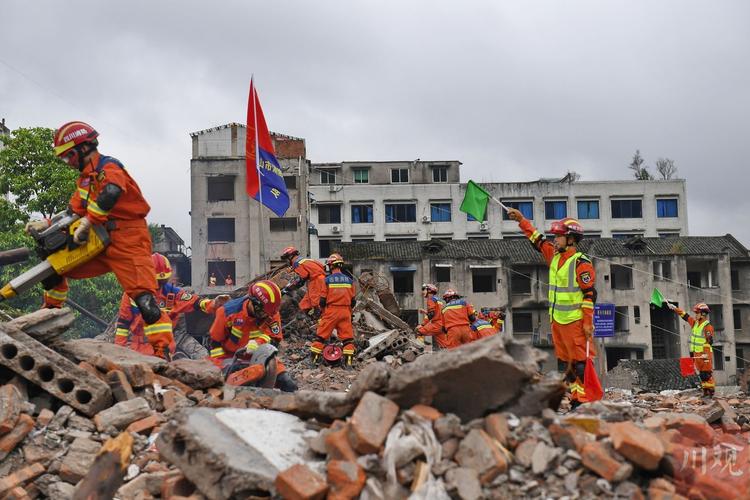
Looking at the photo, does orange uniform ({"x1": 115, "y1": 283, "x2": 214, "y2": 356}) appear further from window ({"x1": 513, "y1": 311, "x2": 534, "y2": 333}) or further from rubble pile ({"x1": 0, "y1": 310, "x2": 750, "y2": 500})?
window ({"x1": 513, "y1": 311, "x2": 534, "y2": 333})

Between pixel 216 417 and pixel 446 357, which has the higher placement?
pixel 446 357

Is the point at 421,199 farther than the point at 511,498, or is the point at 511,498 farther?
the point at 421,199

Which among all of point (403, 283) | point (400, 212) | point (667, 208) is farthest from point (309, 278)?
point (667, 208)

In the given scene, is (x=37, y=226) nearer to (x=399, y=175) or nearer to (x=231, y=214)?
(x=231, y=214)

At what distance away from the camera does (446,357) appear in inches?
154

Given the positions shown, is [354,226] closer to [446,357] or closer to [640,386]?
[640,386]

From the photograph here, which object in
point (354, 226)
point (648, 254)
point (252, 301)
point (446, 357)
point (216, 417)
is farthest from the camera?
point (354, 226)

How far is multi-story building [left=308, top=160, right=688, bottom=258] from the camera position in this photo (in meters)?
41.7

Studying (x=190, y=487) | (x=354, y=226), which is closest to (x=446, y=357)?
(x=190, y=487)

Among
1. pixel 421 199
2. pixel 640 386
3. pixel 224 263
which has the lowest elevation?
pixel 640 386

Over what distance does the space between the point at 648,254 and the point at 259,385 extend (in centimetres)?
3329

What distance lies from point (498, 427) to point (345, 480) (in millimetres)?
865

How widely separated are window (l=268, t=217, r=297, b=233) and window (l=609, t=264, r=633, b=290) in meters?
17.0

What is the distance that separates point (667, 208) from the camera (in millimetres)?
43312
